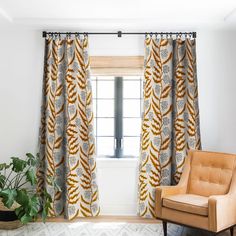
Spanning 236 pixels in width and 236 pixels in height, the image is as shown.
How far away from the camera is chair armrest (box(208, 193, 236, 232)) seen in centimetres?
284

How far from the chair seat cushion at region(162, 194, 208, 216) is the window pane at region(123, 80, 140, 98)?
1.52 m

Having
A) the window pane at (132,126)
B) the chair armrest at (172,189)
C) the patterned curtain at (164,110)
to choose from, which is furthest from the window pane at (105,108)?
the chair armrest at (172,189)

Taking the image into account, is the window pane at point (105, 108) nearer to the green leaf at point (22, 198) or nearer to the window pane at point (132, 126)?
the window pane at point (132, 126)

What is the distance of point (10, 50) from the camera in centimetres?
399

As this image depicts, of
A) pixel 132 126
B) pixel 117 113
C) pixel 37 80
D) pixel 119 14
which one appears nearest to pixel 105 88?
pixel 117 113

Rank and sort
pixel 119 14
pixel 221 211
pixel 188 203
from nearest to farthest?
pixel 221 211 < pixel 188 203 < pixel 119 14

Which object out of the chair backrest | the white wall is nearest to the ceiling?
the white wall

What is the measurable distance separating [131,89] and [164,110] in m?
0.60

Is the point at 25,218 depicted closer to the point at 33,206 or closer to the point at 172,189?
the point at 33,206

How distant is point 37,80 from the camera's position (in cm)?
400

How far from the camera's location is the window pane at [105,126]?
421cm

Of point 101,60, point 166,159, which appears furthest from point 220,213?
point 101,60

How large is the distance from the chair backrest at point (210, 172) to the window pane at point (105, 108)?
4.06 feet

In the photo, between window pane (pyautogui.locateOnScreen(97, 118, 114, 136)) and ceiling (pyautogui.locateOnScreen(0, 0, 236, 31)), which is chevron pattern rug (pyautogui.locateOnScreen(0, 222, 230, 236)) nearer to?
window pane (pyautogui.locateOnScreen(97, 118, 114, 136))
